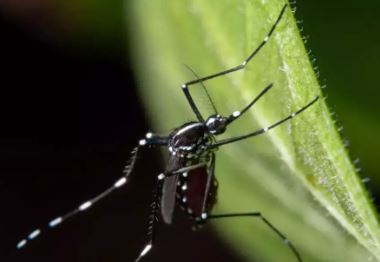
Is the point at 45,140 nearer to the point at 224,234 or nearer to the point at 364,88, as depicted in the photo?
the point at 224,234

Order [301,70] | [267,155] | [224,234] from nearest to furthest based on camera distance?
[301,70], [267,155], [224,234]

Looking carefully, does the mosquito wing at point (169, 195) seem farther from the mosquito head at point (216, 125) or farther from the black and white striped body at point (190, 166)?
the mosquito head at point (216, 125)

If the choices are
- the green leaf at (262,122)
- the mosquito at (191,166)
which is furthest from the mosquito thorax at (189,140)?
the green leaf at (262,122)

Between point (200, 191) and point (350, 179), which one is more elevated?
point (200, 191)

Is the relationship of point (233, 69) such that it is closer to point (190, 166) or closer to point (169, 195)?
point (190, 166)

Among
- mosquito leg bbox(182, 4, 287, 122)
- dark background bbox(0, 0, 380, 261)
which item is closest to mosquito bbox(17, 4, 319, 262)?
mosquito leg bbox(182, 4, 287, 122)

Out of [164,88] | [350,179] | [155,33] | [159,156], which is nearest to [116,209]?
[159,156]
